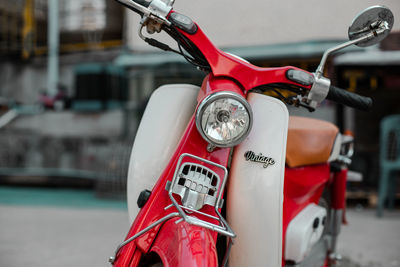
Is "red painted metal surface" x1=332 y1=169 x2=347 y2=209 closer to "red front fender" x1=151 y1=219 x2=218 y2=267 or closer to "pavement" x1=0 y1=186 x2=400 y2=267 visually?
"pavement" x1=0 y1=186 x2=400 y2=267

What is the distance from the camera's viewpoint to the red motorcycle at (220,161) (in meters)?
1.14

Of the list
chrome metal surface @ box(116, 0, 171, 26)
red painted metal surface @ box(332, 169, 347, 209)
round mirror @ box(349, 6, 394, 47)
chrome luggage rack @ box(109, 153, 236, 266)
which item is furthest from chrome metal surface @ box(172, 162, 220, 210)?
red painted metal surface @ box(332, 169, 347, 209)

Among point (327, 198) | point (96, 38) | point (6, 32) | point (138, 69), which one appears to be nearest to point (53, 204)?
point (138, 69)

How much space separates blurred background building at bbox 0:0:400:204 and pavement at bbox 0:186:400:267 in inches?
30.9

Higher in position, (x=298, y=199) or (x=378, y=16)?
(x=378, y=16)

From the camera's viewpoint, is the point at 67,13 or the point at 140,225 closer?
the point at 140,225

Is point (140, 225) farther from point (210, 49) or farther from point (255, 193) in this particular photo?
point (210, 49)

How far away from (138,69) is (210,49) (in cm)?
426

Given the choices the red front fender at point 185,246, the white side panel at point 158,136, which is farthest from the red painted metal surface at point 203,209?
the white side panel at point 158,136

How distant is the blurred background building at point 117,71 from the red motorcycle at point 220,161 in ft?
1.22

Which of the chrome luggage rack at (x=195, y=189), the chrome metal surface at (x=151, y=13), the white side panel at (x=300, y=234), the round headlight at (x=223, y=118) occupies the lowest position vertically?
the white side panel at (x=300, y=234)

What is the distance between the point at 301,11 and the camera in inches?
79.4

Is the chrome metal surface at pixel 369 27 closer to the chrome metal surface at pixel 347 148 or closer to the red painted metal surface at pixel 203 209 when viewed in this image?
the red painted metal surface at pixel 203 209

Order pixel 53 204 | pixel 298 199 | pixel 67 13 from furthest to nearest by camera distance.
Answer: pixel 67 13 → pixel 53 204 → pixel 298 199
